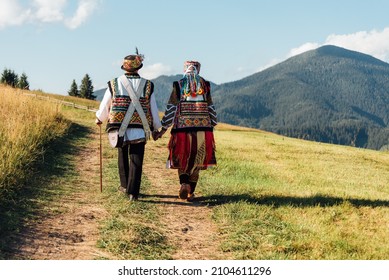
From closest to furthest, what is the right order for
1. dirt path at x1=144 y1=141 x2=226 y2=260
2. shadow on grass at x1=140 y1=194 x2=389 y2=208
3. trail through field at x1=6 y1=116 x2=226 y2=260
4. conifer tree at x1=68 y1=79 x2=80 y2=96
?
trail through field at x1=6 y1=116 x2=226 y2=260, dirt path at x1=144 y1=141 x2=226 y2=260, shadow on grass at x1=140 y1=194 x2=389 y2=208, conifer tree at x1=68 y1=79 x2=80 y2=96

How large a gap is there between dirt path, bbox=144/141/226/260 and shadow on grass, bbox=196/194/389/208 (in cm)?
40

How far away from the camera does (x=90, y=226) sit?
20.6 ft

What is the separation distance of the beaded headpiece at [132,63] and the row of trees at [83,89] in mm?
79026

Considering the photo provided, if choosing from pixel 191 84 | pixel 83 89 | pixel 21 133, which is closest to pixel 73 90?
pixel 83 89

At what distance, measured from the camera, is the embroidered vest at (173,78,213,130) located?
8.20 meters

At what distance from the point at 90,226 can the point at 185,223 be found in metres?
1.46

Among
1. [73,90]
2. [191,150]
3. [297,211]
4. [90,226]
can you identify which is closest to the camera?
[90,226]

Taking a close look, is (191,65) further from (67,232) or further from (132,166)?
(67,232)

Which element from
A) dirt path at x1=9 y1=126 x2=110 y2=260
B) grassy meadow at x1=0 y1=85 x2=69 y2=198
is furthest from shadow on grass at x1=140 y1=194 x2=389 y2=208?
grassy meadow at x1=0 y1=85 x2=69 y2=198

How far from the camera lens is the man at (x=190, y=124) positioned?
8211mm

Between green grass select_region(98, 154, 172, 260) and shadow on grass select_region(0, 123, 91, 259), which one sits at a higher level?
shadow on grass select_region(0, 123, 91, 259)

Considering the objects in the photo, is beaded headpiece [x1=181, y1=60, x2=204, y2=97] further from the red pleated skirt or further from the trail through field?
the trail through field
